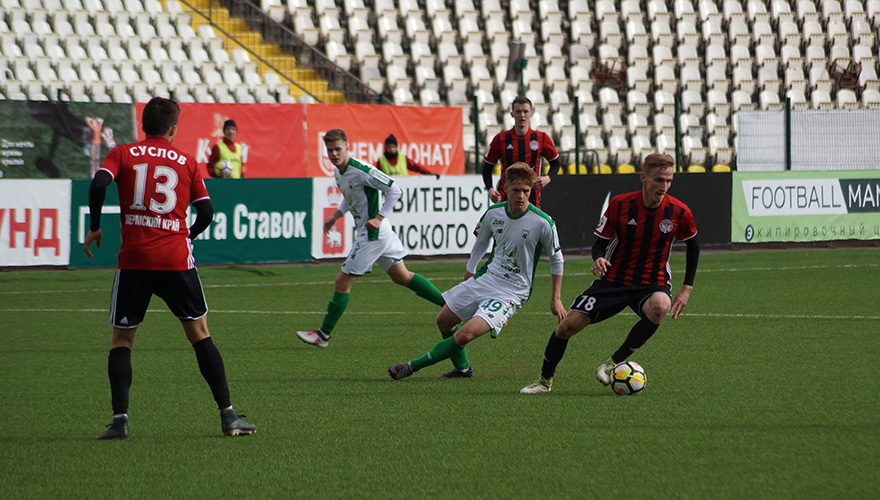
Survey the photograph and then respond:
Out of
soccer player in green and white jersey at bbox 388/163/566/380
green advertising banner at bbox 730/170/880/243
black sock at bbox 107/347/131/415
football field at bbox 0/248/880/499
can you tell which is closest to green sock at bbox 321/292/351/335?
football field at bbox 0/248/880/499

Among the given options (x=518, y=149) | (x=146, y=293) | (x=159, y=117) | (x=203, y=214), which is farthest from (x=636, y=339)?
(x=518, y=149)

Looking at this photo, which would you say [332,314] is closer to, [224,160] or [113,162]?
[113,162]

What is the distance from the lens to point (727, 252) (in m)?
18.1

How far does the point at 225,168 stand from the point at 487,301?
9.06 m

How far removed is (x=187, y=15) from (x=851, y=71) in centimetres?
1600

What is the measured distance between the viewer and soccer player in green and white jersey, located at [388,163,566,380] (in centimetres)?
693

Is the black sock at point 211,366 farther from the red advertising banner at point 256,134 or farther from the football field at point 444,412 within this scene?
the red advertising banner at point 256,134

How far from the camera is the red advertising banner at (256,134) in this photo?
17.2 m

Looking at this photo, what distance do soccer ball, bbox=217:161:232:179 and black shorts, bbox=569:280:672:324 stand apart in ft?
30.8

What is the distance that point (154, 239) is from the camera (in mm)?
5430

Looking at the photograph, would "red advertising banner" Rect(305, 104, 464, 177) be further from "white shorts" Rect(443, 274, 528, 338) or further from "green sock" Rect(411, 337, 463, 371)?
"green sock" Rect(411, 337, 463, 371)

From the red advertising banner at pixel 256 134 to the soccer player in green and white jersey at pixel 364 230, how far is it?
8204 millimetres

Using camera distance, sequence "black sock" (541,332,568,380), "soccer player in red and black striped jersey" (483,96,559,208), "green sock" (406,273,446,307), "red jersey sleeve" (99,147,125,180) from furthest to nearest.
Result: "soccer player in red and black striped jersey" (483,96,559,208)
"green sock" (406,273,446,307)
"black sock" (541,332,568,380)
"red jersey sleeve" (99,147,125,180)

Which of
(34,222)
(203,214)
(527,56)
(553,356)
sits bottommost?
(553,356)
